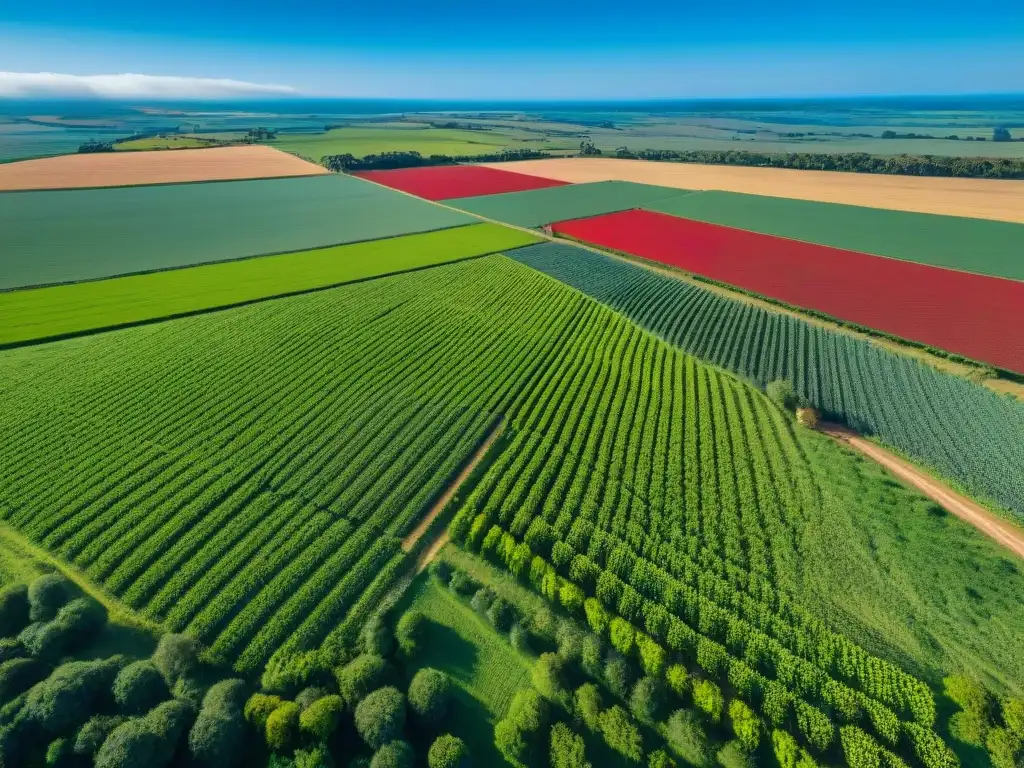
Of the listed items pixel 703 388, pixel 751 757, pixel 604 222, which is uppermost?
pixel 604 222

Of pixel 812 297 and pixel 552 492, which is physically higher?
pixel 812 297

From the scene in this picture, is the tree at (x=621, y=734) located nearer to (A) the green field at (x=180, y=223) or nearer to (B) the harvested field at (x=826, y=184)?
(A) the green field at (x=180, y=223)

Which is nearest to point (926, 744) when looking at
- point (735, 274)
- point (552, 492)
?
point (552, 492)

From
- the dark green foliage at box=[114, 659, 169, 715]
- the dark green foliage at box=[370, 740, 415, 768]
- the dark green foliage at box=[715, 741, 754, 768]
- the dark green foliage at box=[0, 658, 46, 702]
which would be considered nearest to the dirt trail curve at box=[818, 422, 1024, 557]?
the dark green foliage at box=[715, 741, 754, 768]

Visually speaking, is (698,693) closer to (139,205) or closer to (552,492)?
(552,492)

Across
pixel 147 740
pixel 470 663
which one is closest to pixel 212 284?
pixel 147 740

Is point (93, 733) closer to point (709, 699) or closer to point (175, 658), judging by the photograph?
point (175, 658)
